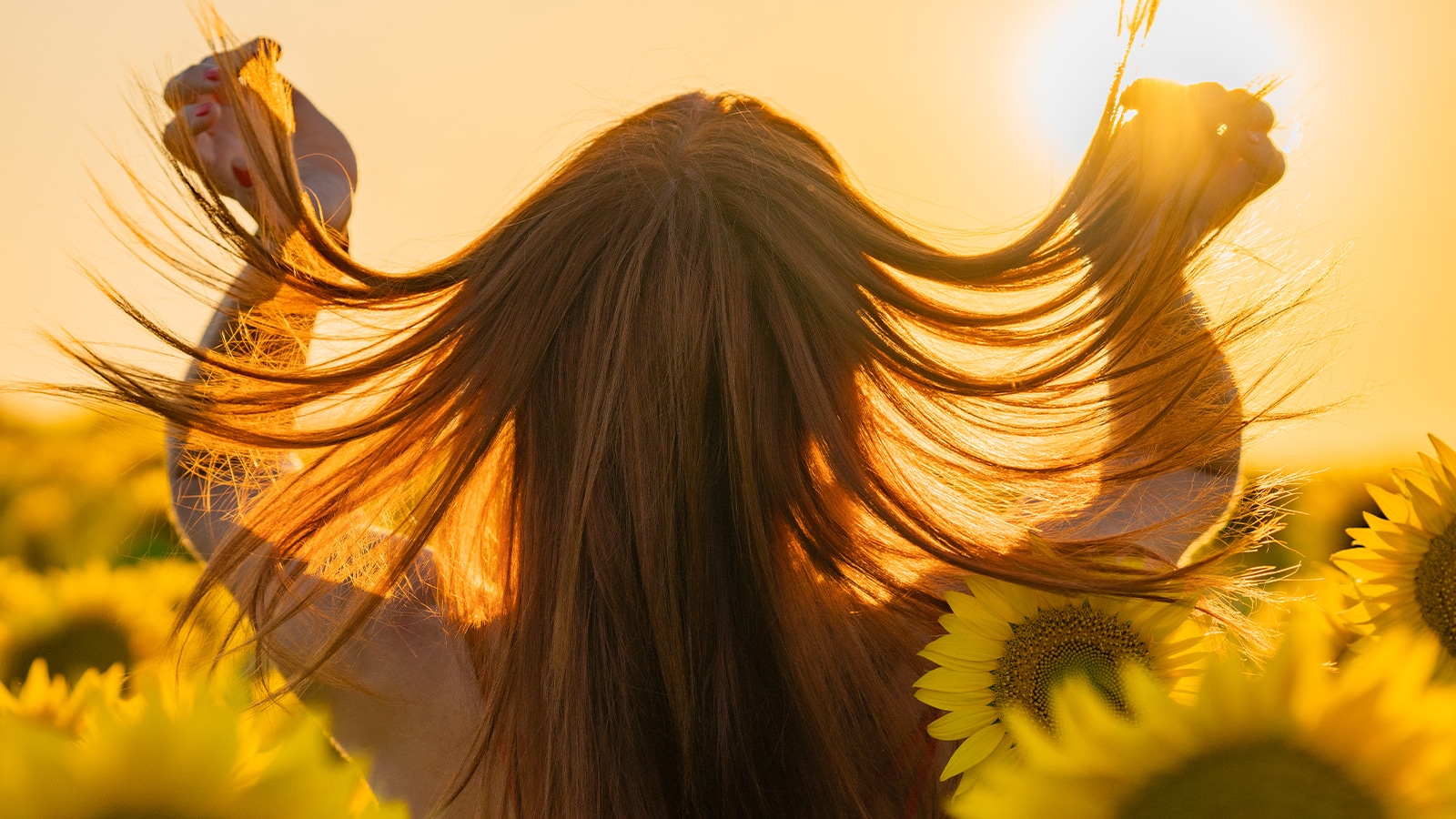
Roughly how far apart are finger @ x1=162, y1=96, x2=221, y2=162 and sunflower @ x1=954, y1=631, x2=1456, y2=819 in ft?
2.97

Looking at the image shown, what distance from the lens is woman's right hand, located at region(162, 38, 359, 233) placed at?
2.96ft

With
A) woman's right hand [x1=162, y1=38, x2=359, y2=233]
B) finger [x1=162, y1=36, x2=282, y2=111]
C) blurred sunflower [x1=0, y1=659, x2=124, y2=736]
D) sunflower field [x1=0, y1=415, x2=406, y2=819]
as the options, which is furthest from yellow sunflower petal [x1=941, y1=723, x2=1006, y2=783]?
finger [x1=162, y1=36, x2=282, y2=111]

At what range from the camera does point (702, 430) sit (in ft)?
2.65

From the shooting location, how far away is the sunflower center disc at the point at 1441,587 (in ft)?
1.58

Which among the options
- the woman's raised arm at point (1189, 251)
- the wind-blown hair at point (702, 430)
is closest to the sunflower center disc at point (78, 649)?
the wind-blown hair at point (702, 430)

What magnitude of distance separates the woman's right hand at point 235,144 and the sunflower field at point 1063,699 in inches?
10.2

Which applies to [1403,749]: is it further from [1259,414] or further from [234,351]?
[234,351]

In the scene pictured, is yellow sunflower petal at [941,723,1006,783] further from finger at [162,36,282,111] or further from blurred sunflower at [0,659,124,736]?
finger at [162,36,282,111]

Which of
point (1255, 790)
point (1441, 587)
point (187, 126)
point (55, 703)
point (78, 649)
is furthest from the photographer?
point (78, 649)

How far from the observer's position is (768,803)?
771mm

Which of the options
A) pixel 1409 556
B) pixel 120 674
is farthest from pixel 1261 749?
pixel 120 674

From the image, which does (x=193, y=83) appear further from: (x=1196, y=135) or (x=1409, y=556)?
(x=1409, y=556)

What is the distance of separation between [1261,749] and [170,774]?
0.26 meters

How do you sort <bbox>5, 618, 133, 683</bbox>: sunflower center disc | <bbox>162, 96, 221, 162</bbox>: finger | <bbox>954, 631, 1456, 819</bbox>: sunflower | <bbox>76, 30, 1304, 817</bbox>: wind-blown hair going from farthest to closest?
<bbox>5, 618, 133, 683</bbox>: sunflower center disc
<bbox>162, 96, 221, 162</bbox>: finger
<bbox>76, 30, 1304, 817</bbox>: wind-blown hair
<bbox>954, 631, 1456, 819</bbox>: sunflower
